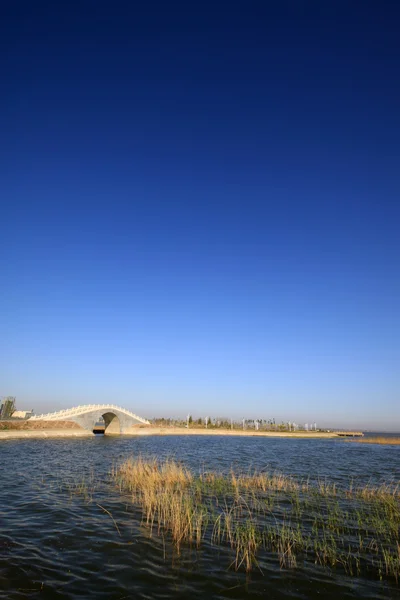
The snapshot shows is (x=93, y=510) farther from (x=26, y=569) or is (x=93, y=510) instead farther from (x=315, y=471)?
(x=315, y=471)

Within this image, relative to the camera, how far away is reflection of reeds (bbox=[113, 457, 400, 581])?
10141mm

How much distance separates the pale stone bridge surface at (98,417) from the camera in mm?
61469

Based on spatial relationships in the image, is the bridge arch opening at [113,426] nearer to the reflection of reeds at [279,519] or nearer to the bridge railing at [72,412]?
the bridge railing at [72,412]

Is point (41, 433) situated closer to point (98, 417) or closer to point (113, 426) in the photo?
point (98, 417)

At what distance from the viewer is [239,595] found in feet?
25.5

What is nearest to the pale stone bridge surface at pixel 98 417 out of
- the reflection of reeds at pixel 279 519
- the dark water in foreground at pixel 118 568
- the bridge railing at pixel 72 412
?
the bridge railing at pixel 72 412

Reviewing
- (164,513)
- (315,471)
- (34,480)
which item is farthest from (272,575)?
(315,471)

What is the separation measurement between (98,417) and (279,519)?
61.6 metres

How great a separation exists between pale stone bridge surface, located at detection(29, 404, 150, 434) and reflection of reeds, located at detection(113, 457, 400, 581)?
→ 46.0 m

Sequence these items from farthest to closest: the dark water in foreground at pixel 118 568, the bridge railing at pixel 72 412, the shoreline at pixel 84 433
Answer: the bridge railing at pixel 72 412 → the shoreline at pixel 84 433 → the dark water in foreground at pixel 118 568

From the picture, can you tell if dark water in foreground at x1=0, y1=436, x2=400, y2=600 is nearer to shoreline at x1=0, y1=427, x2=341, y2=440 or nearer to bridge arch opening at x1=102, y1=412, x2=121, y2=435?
shoreline at x1=0, y1=427, x2=341, y2=440

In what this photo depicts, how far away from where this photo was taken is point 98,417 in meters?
68.6

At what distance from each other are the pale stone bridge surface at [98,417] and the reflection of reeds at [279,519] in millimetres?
46042

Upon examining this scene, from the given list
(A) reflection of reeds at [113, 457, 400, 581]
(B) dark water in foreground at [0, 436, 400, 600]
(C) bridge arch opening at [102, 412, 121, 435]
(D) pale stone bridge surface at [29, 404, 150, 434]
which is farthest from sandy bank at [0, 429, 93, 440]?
(B) dark water in foreground at [0, 436, 400, 600]
